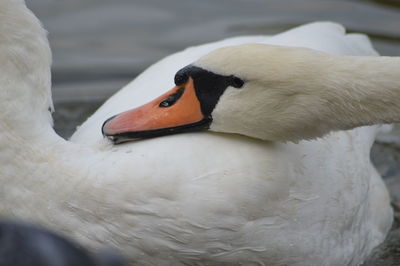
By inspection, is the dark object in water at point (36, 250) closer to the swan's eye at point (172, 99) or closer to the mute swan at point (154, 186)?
Result: the mute swan at point (154, 186)

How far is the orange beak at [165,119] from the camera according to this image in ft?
18.0

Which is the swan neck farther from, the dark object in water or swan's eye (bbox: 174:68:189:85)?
the dark object in water

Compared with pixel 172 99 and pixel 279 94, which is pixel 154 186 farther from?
pixel 279 94

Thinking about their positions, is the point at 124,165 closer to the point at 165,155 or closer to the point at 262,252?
the point at 165,155

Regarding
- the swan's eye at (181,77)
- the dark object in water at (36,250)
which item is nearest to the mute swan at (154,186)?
the swan's eye at (181,77)

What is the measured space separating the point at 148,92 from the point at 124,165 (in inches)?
35.3

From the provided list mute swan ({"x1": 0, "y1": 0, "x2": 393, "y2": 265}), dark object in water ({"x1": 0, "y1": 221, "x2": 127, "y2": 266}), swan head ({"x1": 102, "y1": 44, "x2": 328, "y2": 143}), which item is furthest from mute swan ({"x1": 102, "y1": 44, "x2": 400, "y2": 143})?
dark object in water ({"x1": 0, "y1": 221, "x2": 127, "y2": 266})

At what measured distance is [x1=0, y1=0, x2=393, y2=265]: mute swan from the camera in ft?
17.6

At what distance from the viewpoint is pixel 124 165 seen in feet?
17.8

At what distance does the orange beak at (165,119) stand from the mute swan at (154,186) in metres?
0.05

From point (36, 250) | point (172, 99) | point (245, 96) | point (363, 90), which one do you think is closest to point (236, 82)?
point (245, 96)

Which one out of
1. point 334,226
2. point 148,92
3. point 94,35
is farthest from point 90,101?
point 334,226

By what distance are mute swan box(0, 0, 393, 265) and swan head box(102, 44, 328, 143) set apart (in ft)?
0.30

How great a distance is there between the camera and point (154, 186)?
533 centimetres
